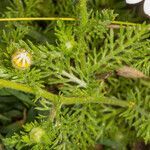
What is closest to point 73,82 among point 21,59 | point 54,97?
point 54,97

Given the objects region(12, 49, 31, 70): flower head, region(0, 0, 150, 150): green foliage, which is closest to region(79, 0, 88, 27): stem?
region(0, 0, 150, 150): green foliage

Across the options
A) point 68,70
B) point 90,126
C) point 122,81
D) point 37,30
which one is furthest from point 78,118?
point 37,30

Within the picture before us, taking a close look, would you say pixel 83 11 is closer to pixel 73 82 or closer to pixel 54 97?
pixel 54 97

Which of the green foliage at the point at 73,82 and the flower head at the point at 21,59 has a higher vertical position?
the flower head at the point at 21,59

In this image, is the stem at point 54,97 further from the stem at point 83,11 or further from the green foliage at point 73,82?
the stem at point 83,11

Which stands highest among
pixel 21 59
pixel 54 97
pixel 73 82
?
pixel 21 59

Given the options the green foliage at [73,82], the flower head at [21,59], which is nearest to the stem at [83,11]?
the green foliage at [73,82]

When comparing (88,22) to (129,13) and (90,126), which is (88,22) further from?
(129,13)

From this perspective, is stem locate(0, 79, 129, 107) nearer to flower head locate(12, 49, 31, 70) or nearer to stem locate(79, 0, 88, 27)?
flower head locate(12, 49, 31, 70)
